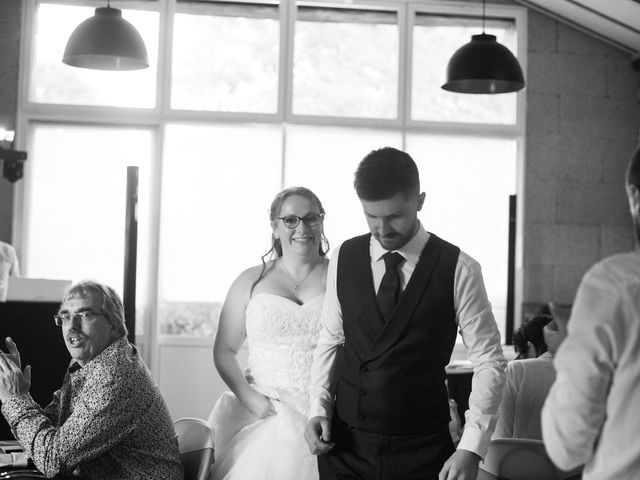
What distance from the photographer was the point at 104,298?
2865 millimetres

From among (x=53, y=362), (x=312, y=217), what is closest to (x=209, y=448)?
(x=312, y=217)

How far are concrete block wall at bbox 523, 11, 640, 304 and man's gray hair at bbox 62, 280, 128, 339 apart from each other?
5253mm

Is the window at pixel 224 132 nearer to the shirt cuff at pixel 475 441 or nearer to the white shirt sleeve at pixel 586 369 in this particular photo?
the shirt cuff at pixel 475 441

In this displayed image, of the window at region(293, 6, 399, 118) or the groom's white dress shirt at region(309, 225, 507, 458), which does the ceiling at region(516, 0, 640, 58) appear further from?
the groom's white dress shirt at region(309, 225, 507, 458)

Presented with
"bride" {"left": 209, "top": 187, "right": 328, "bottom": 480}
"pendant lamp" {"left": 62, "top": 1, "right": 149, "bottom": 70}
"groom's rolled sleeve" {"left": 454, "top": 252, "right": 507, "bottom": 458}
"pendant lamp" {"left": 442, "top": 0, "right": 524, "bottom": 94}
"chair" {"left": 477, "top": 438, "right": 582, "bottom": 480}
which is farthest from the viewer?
"pendant lamp" {"left": 442, "top": 0, "right": 524, "bottom": 94}

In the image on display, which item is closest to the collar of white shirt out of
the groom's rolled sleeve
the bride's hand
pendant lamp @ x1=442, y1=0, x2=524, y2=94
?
the groom's rolled sleeve

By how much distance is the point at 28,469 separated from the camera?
2691mm

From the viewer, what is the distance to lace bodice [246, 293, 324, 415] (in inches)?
133

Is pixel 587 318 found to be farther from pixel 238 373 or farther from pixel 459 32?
pixel 459 32

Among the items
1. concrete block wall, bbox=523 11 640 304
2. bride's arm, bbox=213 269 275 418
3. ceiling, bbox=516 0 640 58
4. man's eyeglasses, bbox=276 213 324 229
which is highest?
ceiling, bbox=516 0 640 58

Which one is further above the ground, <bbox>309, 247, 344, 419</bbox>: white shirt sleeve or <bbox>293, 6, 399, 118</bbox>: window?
<bbox>293, 6, 399, 118</bbox>: window

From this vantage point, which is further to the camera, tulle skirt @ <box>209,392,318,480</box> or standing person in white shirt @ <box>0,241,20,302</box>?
standing person in white shirt @ <box>0,241,20,302</box>

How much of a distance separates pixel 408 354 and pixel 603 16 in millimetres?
5774

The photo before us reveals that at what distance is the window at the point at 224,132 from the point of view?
24.4 ft
